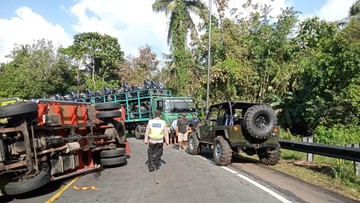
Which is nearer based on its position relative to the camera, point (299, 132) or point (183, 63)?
point (299, 132)

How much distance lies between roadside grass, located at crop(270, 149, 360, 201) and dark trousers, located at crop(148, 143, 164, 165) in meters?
3.41

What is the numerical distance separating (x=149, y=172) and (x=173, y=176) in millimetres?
989

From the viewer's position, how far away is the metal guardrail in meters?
7.52

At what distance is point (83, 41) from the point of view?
4847 centimetres

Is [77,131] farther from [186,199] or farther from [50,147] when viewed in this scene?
[186,199]

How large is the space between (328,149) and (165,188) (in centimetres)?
419

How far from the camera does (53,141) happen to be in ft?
25.7

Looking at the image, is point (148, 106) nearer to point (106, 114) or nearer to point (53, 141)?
point (106, 114)

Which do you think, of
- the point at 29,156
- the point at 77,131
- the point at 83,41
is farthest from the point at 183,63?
the point at 29,156

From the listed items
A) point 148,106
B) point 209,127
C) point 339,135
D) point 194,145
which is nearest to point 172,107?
point 148,106

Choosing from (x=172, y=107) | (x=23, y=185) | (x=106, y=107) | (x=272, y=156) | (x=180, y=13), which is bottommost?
(x=272, y=156)

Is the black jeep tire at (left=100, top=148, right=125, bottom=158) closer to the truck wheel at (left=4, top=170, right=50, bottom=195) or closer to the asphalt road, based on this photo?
the asphalt road

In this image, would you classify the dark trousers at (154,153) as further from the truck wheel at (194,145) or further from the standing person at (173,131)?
the standing person at (173,131)

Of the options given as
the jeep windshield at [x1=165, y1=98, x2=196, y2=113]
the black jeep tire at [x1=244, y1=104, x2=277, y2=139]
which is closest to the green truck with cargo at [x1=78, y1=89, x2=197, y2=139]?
the jeep windshield at [x1=165, y1=98, x2=196, y2=113]
